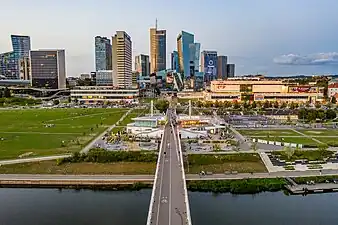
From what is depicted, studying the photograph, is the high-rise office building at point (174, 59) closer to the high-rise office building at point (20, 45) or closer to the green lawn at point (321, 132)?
the high-rise office building at point (20, 45)

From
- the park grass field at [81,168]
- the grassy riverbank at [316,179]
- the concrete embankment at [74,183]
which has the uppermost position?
the park grass field at [81,168]

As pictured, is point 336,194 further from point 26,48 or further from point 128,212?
point 26,48

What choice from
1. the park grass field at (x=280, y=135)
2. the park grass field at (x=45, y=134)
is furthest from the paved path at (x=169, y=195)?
the park grass field at (x=280, y=135)

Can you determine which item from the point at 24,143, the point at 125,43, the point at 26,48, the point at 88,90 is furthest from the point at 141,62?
the point at 24,143

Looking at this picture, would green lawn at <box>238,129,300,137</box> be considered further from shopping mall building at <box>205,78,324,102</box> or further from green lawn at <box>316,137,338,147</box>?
shopping mall building at <box>205,78,324,102</box>

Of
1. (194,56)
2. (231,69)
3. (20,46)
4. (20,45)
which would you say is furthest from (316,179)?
(231,69)
